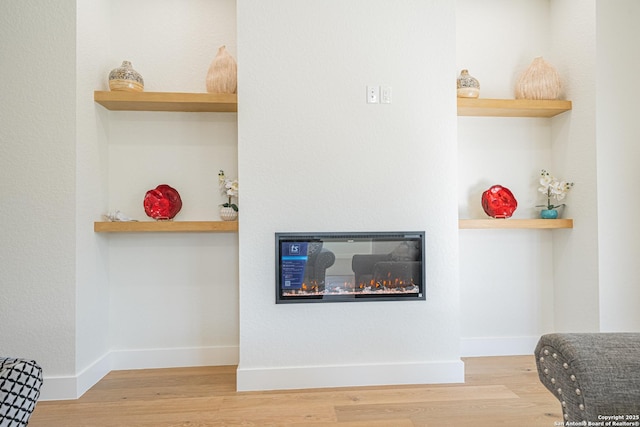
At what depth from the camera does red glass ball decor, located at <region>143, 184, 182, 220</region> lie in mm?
2480

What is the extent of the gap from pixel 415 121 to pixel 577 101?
121cm

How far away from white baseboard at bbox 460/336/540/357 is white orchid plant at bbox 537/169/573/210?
1.01 meters

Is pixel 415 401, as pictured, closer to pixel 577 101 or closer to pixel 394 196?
pixel 394 196

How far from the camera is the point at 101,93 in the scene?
2340 mm

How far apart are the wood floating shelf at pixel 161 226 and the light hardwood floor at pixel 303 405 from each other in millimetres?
942

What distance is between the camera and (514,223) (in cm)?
256

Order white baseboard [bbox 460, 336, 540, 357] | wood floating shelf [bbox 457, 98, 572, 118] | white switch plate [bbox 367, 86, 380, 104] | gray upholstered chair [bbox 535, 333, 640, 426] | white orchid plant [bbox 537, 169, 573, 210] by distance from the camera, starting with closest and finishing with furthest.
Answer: gray upholstered chair [bbox 535, 333, 640, 426], white switch plate [bbox 367, 86, 380, 104], wood floating shelf [bbox 457, 98, 572, 118], white orchid plant [bbox 537, 169, 573, 210], white baseboard [bbox 460, 336, 540, 357]

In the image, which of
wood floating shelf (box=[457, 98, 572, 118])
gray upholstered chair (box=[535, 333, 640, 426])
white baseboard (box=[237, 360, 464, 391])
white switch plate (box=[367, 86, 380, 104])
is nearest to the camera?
gray upholstered chair (box=[535, 333, 640, 426])

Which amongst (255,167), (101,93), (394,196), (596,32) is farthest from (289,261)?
(596,32)

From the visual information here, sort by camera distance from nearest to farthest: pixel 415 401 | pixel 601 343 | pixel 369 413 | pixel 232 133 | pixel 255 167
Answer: pixel 601 343 → pixel 369 413 → pixel 415 401 → pixel 255 167 → pixel 232 133

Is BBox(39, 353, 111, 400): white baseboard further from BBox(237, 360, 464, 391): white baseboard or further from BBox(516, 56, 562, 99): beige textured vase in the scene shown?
BBox(516, 56, 562, 99): beige textured vase

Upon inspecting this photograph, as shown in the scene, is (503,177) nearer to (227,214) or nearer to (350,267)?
(350,267)

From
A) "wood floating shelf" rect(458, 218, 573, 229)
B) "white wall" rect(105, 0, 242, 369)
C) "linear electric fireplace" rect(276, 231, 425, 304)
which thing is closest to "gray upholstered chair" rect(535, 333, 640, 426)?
"linear electric fireplace" rect(276, 231, 425, 304)

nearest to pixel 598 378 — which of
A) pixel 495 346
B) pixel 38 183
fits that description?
pixel 495 346
